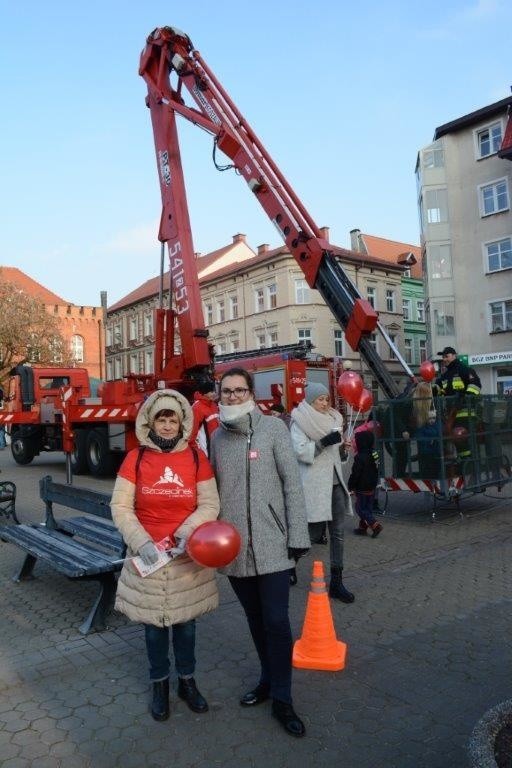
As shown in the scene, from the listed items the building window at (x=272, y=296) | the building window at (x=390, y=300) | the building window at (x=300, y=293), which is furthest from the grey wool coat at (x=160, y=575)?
the building window at (x=390, y=300)

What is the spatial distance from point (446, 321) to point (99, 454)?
70.6 ft

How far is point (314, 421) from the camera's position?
5.43 m

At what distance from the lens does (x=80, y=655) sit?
438 centimetres

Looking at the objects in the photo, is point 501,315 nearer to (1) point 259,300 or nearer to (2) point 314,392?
(1) point 259,300

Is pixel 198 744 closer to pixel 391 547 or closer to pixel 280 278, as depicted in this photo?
pixel 391 547

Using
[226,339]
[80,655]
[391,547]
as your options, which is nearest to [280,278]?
[226,339]

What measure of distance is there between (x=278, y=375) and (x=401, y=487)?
10.8 metres

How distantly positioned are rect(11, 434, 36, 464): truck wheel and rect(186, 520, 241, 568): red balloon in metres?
16.8

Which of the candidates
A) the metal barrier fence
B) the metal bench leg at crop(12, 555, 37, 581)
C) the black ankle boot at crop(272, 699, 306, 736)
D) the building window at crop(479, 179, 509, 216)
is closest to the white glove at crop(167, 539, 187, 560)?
the black ankle boot at crop(272, 699, 306, 736)

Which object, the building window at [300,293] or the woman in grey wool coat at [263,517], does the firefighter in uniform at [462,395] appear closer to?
the woman in grey wool coat at [263,517]

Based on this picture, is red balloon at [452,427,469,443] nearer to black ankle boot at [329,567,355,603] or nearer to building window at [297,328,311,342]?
black ankle boot at [329,567,355,603]

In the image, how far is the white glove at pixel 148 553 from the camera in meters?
3.26

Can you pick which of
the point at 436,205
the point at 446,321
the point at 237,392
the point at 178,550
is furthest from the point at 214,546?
the point at 436,205

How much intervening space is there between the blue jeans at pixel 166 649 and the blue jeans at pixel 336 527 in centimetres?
212
